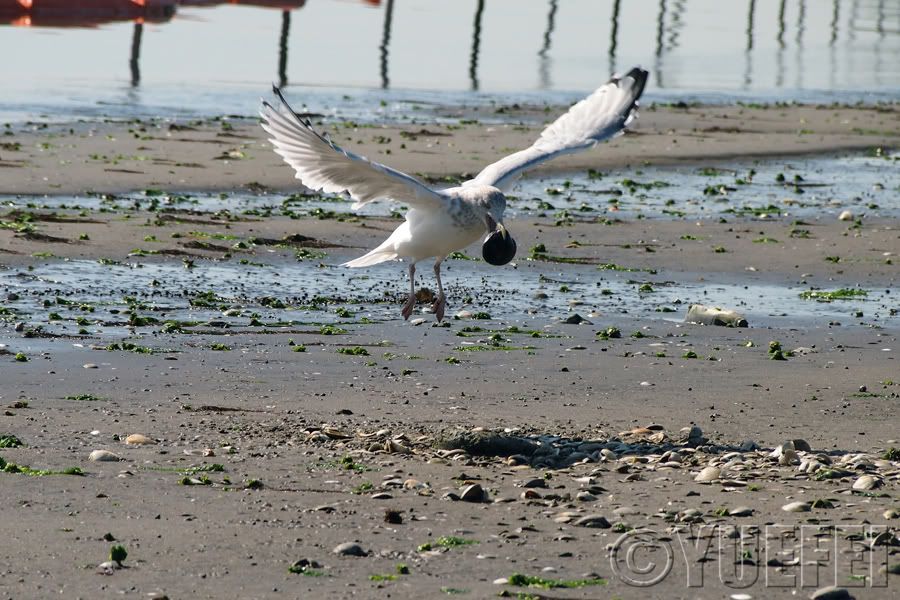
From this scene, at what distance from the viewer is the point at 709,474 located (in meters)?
7.45

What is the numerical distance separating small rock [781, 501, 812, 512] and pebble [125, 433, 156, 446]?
3258mm

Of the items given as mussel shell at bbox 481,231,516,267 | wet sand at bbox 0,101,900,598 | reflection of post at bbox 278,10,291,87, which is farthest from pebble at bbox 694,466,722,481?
reflection of post at bbox 278,10,291,87

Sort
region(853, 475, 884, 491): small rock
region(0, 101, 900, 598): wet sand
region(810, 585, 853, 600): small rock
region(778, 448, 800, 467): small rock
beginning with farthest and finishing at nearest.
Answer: region(778, 448, 800, 467): small rock → region(853, 475, 884, 491): small rock → region(0, 101, 900, 598): wet sand → region(810, 585, 853, 600): small rock

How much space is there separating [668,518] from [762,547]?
0.54 meters

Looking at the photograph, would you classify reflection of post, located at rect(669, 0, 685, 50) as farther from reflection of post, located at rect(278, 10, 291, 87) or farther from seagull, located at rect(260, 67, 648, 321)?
seagull, located at rect(260, 67, 648, 321)

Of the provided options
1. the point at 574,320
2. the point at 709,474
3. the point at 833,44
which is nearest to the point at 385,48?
the point at 833,44

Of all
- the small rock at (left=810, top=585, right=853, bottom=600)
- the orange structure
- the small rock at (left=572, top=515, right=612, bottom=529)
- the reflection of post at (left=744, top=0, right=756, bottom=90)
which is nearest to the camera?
the small rock at (left=810, top=585, right=853, bottom=600)

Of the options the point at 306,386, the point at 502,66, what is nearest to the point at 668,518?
the point at 306,386

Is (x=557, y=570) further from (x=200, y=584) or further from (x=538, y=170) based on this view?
(x=538, y=170)

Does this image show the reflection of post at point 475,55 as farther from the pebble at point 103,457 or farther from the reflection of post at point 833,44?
the pebble at point 103,457

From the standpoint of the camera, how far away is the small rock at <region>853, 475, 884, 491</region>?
23.7 feet

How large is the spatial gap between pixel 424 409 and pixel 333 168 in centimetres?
200

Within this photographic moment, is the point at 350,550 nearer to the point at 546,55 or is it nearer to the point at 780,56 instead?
the point at 546,55

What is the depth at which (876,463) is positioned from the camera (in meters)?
7.73
